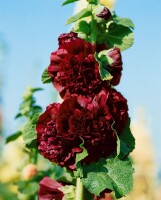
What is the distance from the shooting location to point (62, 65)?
1630 millimetres

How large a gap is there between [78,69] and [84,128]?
206 millimetres

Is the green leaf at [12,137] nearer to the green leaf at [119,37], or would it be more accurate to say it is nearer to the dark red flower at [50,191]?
the dark red flower at [50,191]

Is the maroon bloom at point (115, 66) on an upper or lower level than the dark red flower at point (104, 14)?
lower

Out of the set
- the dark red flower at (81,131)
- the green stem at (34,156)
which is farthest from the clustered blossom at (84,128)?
the green stem at (34,156)

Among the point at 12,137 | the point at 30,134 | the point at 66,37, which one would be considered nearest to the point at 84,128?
the point at 30,134

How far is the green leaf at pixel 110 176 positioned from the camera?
1.52 metres

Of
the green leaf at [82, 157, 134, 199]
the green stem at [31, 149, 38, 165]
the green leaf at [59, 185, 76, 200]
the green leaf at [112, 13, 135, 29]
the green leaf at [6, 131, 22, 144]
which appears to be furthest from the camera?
the green stem at [31, 149, 38, 165]

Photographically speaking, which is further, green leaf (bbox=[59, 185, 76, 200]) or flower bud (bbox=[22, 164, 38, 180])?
flower bud (bbox=[22, 164, 38, 180])

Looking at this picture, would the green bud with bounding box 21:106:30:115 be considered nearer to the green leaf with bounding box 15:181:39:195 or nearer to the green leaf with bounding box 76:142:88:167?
the green leaf with bounding box 15:181:39:195

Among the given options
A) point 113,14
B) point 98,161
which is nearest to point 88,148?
point 98,161

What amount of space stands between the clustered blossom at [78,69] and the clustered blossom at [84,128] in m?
0.04

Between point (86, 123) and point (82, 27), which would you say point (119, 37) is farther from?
point (86, 123)

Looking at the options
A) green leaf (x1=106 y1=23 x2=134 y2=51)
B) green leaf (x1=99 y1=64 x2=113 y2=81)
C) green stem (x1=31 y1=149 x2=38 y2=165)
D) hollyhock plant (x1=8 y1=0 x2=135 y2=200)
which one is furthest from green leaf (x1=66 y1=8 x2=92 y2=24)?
green stem (x1=31 y1=149 x2=38 y2=165)

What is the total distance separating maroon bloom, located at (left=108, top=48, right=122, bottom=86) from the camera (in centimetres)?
165
